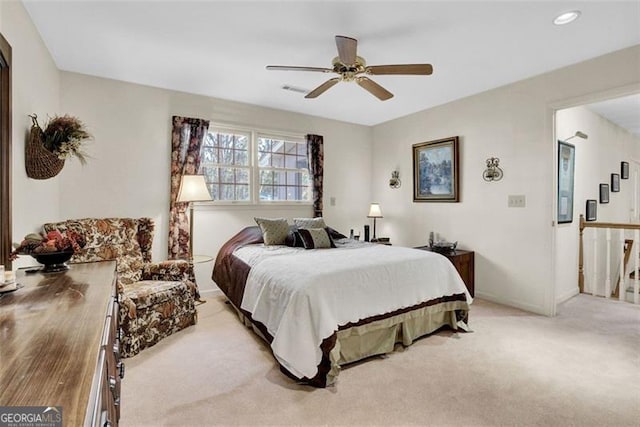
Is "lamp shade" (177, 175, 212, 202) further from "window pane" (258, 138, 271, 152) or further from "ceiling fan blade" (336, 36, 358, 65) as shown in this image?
"ceiling fan blade" (336, 36, 358, 65)

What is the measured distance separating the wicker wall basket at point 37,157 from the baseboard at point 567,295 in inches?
210

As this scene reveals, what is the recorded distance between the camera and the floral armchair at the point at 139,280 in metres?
2.55

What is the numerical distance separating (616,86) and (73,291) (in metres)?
4.39

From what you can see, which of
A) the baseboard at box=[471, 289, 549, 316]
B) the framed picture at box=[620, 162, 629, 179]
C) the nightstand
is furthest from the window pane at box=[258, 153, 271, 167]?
the framed picture at box=[620, 162, 629, 179]

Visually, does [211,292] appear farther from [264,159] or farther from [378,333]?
[378,333]

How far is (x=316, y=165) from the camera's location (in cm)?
499

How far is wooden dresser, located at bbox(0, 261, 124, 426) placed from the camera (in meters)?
0.65

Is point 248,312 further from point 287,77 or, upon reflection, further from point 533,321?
point 533,321

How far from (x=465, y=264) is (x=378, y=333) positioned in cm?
199

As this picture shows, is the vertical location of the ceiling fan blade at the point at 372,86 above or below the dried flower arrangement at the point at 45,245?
above

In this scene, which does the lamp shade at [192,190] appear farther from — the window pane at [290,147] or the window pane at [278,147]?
the window pane at [290,147]

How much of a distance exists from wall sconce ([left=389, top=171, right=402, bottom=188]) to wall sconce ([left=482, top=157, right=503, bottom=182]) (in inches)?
57.4

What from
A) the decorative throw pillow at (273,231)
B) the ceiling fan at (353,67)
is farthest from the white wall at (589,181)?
the decorative throw pillow at (273,231)

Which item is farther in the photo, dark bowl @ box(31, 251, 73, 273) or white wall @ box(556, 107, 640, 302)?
white wall @ box(556, 107, 640, 302)
